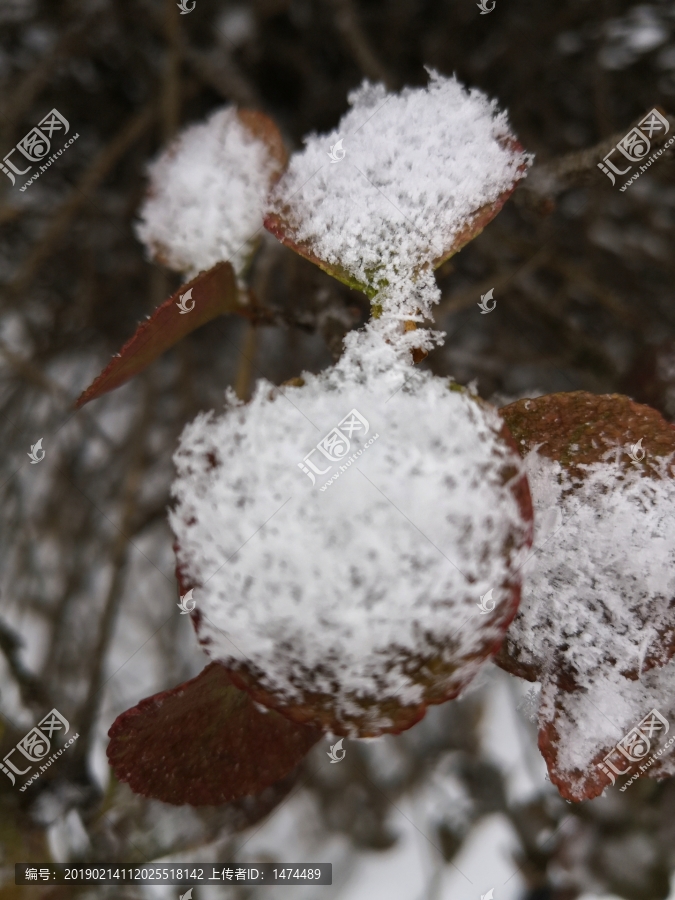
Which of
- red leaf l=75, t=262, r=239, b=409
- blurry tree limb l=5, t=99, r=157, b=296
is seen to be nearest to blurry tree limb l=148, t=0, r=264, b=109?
blurry tree limb l=5, t=99, r=157, b=296

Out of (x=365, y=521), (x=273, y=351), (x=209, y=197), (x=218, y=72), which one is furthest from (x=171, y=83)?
(x=365, y=521)

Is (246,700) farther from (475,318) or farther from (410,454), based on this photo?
(475,318)

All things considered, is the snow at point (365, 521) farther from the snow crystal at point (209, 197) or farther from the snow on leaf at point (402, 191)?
the snow crystal at point (209, 197)

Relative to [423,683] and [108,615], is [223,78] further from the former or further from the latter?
[423,683]

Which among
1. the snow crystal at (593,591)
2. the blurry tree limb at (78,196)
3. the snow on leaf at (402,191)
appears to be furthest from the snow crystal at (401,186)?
the blurry tree limb at (78,196)

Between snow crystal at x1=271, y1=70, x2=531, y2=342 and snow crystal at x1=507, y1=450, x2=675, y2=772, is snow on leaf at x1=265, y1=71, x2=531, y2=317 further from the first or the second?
snow crystal at x1=507, y1=450, x2=675, y2=772

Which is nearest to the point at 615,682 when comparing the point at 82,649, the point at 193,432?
the point at 193,432
